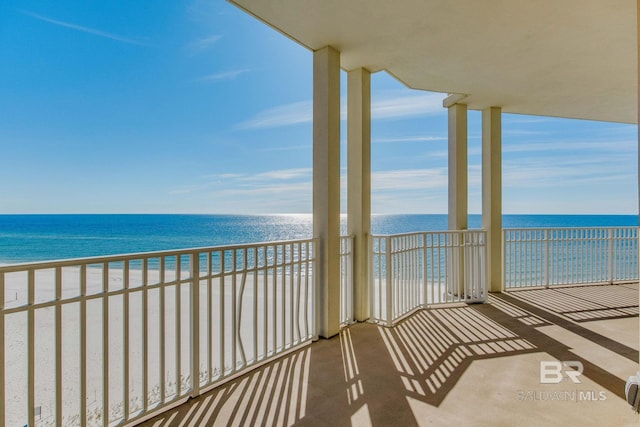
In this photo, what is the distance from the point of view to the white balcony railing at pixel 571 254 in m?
5.16

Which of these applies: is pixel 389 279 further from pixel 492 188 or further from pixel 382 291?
pixel 492 188

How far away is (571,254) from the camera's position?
5.25 m

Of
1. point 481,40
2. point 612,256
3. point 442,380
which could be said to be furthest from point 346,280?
point 612,256

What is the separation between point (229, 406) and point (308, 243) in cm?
153

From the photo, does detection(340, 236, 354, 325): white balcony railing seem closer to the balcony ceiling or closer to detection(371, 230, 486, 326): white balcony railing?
detection(371, 230, 486, 326): white balcony railing

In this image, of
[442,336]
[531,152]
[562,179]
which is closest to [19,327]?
[442,336]

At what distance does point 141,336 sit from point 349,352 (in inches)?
82.1

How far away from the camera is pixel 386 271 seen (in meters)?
3.55

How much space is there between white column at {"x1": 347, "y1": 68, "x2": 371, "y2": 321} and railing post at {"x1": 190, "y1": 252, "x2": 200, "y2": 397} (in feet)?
6.37

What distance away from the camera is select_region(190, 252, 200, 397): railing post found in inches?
81.0

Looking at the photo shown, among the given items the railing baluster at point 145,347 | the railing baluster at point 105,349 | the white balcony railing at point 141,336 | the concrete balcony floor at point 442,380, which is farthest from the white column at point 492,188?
the railing baluster at point 105,349

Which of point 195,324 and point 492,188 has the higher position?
point 492,188

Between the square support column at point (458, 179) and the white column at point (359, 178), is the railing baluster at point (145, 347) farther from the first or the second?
the square support column at point (458, 179)

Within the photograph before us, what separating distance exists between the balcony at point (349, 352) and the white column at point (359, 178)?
0.12 meters
